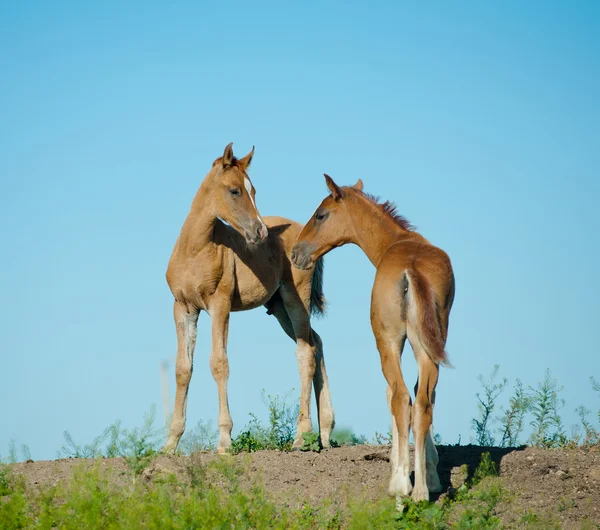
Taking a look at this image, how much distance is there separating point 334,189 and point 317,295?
355cm

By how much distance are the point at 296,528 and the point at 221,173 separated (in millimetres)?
5384

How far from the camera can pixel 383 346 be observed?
8.52m

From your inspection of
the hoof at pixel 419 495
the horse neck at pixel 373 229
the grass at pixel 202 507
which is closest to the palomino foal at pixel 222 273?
the horse neck at pixel 373 229

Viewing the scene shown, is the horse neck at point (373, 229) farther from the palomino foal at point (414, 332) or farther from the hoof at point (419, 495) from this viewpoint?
the hoof at point (419, 495)

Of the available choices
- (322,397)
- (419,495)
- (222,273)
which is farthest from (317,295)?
(419,495)

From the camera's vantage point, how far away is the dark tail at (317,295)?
13.4 meters

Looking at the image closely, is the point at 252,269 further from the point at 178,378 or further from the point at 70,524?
the point at 70,524

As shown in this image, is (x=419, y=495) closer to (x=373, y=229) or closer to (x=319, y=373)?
(x=373, y=229)

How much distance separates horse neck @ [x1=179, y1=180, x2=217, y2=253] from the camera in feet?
37.9

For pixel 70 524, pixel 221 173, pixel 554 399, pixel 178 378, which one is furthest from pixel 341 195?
pixel 70 524

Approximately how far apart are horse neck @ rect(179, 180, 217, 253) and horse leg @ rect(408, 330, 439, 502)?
391 cm

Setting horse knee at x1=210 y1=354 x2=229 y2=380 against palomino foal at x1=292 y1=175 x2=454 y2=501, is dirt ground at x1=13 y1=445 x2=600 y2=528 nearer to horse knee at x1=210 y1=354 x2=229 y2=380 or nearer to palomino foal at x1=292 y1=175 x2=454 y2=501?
palomino foal at x1=292 y1=175 x2=454 y2=501

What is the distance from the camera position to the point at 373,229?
9.83m

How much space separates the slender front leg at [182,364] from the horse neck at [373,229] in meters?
2.68
